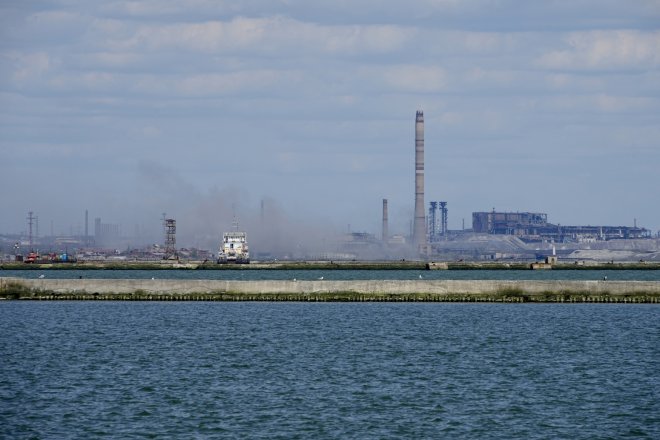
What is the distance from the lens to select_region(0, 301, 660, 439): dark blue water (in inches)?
1304

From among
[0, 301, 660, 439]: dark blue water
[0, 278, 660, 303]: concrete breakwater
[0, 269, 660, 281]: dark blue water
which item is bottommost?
[0, 301, 660, 439]: dark blue water

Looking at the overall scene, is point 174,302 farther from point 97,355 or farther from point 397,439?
point 397,439

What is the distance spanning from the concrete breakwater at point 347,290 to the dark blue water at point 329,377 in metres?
9.43

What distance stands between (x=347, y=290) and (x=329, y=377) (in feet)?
139

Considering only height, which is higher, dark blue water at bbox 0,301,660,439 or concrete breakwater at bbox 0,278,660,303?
concrete breakwater at bbox 0,278,660,303

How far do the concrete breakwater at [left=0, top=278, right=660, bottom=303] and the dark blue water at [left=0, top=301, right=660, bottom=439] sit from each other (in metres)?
9.43

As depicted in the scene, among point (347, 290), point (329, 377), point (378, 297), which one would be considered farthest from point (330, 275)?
point (329, 377)

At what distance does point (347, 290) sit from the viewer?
85.3 metres

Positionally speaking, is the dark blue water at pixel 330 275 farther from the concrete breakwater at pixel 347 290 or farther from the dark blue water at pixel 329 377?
the dark blue water at pixel 329 377

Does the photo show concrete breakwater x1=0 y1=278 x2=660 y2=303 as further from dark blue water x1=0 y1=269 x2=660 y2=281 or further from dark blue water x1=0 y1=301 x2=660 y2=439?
dark blue water x1=0 y1=269 x2=660 y2=281

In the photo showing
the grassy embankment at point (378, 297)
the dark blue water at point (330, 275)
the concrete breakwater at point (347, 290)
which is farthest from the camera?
the dark blue water at point (330, 275)

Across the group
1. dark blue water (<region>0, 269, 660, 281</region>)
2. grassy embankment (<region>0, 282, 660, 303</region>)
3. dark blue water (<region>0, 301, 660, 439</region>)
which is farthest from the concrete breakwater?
dark blue water (<region>0, 269, 660, 281</region>)

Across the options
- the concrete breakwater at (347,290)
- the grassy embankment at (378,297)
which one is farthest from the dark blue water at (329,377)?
the concrete breakwater at (347,290)

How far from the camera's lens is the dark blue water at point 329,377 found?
109 ft
